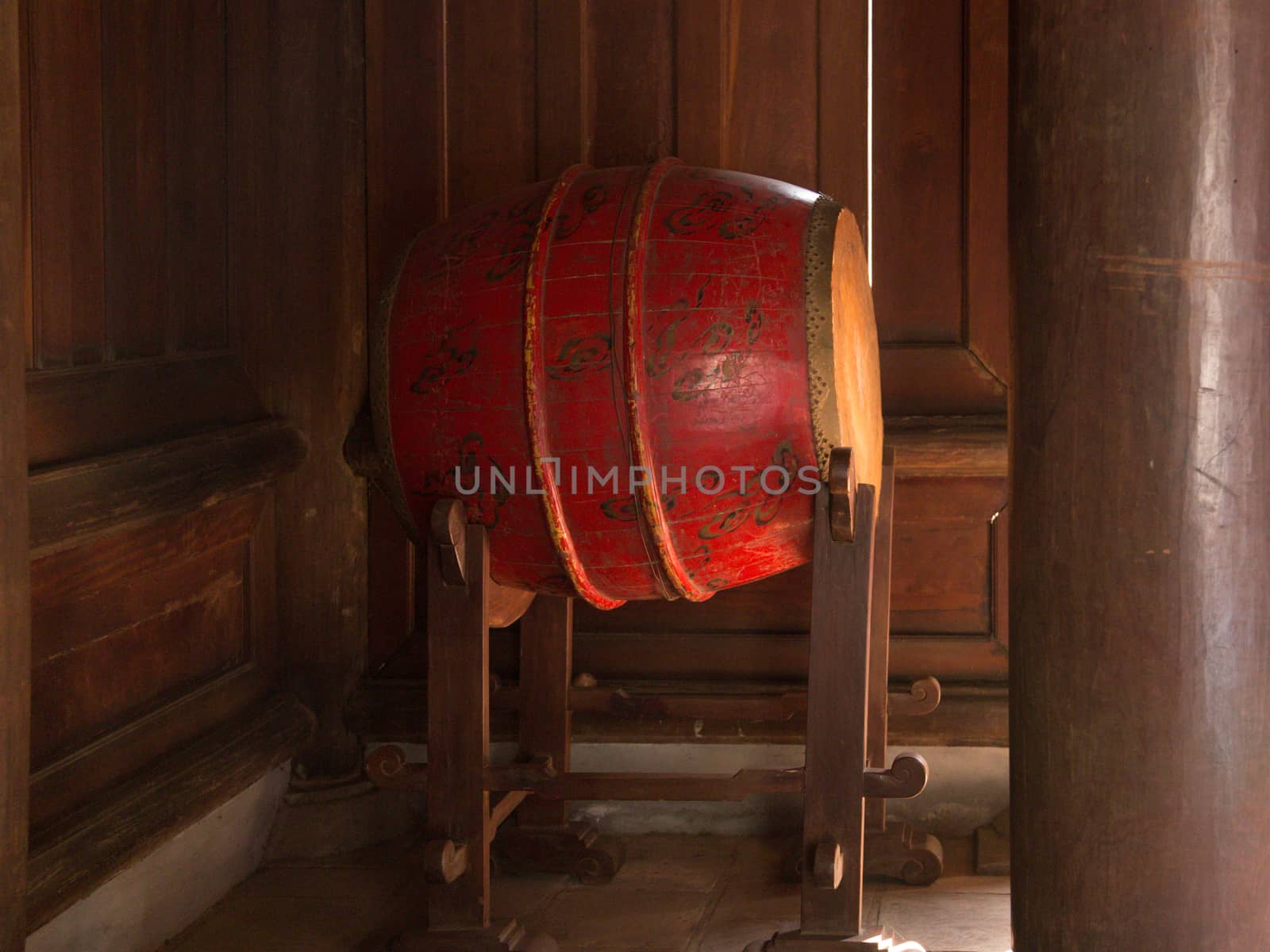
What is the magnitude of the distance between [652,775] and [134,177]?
137 cm

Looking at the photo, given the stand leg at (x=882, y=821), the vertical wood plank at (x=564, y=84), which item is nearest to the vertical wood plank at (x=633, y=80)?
the vertical wood plank at (x=564, y=84)

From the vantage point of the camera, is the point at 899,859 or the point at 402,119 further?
the point at 402,119

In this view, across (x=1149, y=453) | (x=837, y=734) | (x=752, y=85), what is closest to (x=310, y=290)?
(x=752, y=85)

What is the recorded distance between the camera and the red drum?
2320 millimetres

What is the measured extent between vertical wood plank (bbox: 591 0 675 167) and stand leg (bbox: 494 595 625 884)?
1006mm

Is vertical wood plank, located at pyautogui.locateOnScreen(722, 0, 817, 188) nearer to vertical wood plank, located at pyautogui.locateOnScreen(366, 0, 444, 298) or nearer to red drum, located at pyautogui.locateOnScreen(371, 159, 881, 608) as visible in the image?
vertical wood plank, located at pyautogui.locateOnScreen(366, 0, 444, 298)

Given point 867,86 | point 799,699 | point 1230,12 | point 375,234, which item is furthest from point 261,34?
point 1230,12

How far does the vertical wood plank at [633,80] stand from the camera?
3.26 meters

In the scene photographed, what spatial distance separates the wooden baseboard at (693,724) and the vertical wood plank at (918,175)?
0.80 meters

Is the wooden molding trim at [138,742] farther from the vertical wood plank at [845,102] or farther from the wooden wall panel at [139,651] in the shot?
the vertical wood plank at [845,102]


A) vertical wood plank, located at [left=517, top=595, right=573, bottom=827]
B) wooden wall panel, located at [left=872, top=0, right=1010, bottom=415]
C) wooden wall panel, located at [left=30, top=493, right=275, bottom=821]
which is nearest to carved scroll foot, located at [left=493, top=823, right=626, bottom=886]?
vertical wood plank, located at [left=517, top=595, right=573, bottom=827]

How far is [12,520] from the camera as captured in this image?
1.86m

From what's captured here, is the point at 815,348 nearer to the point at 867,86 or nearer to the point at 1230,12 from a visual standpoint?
the point at 1230,12

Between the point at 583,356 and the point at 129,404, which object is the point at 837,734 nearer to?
the point at 583,356
